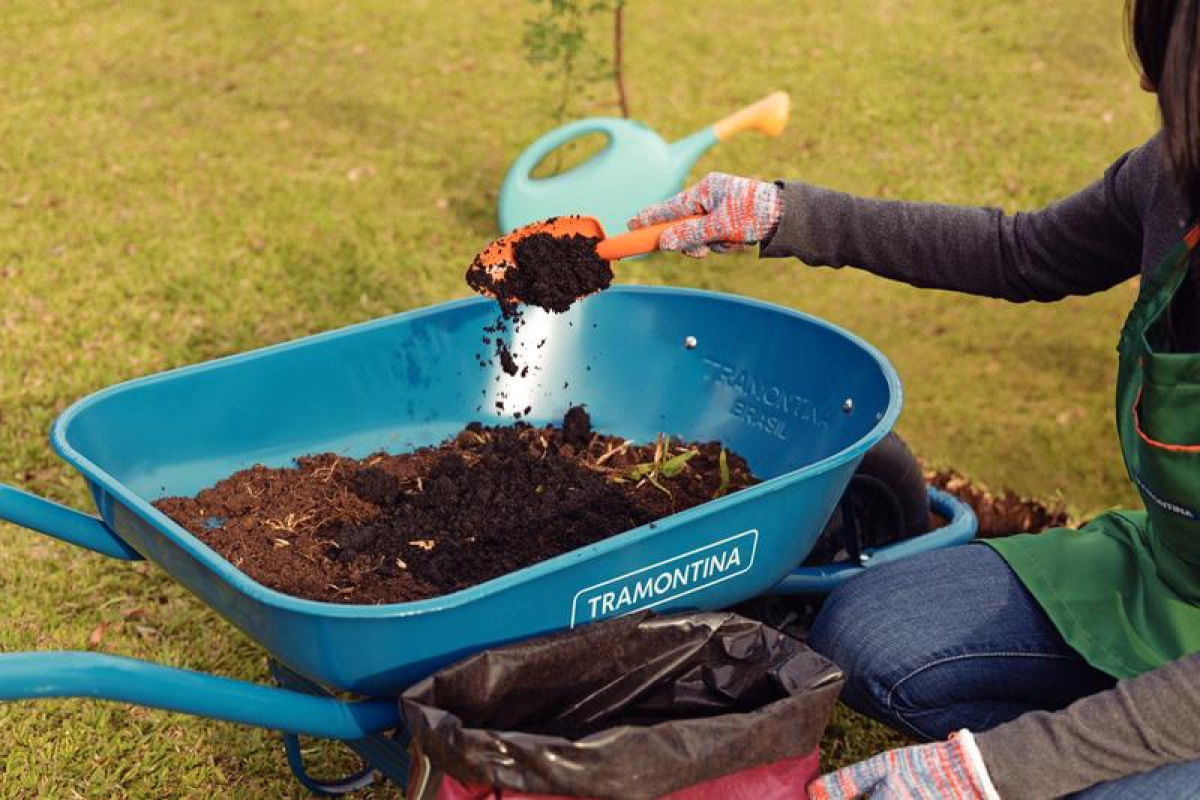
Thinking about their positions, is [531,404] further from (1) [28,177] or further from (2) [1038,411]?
(1) [28,177]

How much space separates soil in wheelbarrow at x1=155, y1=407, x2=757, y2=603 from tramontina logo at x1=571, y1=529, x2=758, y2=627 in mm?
314

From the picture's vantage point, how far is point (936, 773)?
157 centimetres

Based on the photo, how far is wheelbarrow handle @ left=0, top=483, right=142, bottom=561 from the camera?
1899mm

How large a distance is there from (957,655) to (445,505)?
0.87m

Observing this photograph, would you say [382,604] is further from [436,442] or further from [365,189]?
[365,189]

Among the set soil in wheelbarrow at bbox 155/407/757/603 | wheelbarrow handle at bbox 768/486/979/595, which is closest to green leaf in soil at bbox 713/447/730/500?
soil in wheelbarrow at bbox 155/407/757/603

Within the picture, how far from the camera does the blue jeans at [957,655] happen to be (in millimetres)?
2025

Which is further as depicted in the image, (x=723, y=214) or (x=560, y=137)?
(x=560, y=137)

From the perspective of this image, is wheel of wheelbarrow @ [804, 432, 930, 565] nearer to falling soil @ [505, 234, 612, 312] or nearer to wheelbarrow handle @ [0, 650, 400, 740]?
falling soil @ [505, 234, 612, 312]

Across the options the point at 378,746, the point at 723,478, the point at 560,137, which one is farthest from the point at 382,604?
the point at 560,137

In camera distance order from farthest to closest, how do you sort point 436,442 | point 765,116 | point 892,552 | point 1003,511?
1. point 765,116
2. point 1003,511
3. point 436,442
4. point 892,552

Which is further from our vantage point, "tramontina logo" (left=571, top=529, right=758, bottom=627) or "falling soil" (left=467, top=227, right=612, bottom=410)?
"falling soil" (left=467, top=227, right=612, bottom=410)

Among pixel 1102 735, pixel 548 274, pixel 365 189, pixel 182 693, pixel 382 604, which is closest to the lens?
pixel 182 693

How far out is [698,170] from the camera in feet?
17.4
